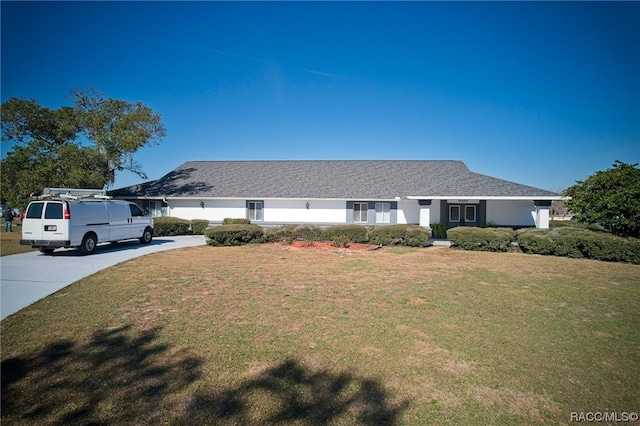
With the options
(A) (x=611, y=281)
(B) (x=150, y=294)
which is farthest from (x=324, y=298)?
(A) (x=611, y=281)

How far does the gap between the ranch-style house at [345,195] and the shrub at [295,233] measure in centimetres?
640

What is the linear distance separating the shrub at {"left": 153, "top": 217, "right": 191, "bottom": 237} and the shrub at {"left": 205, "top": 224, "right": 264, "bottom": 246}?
598 cm

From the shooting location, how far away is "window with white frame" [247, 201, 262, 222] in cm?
2578

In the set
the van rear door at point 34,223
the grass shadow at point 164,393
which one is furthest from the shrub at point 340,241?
the grass shadow at point 164,393

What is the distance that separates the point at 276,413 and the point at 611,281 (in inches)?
435

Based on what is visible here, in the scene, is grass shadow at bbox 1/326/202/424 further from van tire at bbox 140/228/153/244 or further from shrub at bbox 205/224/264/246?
van tire at bbox 140/228/153/244

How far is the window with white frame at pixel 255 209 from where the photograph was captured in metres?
25.8

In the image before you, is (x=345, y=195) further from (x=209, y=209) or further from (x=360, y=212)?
(x=209, y=209)

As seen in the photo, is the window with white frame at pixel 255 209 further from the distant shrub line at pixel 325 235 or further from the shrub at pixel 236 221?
the distant shrub line at pixel 325 235

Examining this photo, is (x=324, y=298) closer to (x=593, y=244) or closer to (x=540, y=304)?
(x=540, y=304)

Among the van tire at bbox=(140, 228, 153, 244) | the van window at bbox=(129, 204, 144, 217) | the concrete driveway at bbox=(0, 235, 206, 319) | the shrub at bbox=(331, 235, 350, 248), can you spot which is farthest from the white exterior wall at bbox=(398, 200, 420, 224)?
the van window at bbox=(129, 204, 144, 217)

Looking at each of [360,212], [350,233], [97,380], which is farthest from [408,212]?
[97,380]

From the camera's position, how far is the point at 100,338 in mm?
5078

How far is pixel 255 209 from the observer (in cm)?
2581
